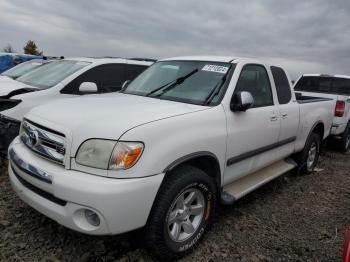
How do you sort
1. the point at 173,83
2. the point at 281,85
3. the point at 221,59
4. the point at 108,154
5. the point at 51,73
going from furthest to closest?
the point at 51,73
the point at 281,85
the point at 221,59
the point at 173,83
the point at 108,154

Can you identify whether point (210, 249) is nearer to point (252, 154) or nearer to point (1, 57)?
point (252, 154)

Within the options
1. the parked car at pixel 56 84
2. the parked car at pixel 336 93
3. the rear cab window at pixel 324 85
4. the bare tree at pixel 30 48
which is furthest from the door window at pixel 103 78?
the bare tree at pixel 30 48

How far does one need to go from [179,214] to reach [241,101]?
48.5 inches

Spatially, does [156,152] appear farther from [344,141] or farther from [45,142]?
[344,141]

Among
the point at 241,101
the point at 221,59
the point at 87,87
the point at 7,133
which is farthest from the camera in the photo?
the point at 87,87

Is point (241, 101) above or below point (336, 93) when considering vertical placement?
above

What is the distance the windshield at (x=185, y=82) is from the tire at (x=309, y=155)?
95.1 inches

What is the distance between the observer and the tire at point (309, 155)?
17.6 ft

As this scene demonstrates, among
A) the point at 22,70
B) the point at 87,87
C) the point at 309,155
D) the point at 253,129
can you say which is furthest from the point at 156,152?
the point at 22,70

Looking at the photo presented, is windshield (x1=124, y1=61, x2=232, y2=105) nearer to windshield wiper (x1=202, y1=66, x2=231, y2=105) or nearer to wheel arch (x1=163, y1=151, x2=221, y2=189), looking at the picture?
windshield wiper (x1=202, y1=66, x2=231, y2=105)

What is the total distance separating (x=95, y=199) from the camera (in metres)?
2.31

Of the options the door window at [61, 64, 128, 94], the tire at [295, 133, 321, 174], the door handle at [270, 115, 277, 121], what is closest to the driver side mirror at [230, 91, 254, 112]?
the door handle at [270, 115, 277, 121]

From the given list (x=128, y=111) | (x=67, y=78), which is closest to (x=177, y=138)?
(x=128, y=111)

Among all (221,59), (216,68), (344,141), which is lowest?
(344,141)
